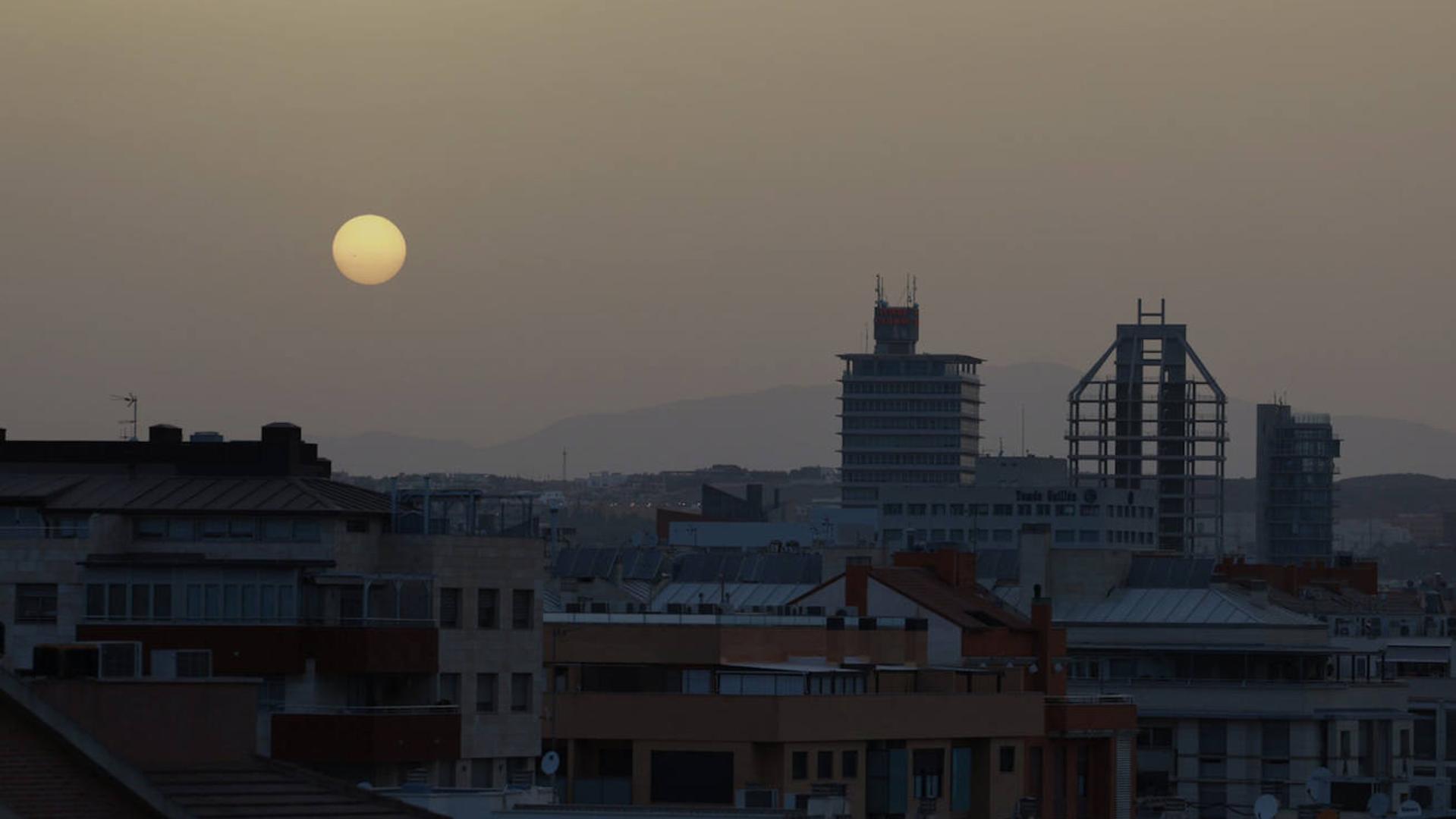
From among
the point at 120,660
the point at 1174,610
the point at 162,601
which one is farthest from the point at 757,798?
the point at 1174,610

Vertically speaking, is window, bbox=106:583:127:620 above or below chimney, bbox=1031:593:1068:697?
above

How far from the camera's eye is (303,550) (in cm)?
7869

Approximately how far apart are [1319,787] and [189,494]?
42409 mm

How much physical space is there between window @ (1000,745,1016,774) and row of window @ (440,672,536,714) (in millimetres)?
19084

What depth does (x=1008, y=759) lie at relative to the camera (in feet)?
313

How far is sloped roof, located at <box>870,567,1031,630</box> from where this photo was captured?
108062 mm

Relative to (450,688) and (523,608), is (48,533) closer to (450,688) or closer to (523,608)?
(450,688)

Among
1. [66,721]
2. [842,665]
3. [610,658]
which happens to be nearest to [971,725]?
[842,665]

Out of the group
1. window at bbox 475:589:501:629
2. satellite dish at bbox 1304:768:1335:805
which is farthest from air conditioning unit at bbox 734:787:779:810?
satellite dish at bbox 1304:768:1335:805

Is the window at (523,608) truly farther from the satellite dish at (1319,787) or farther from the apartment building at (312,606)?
the satellite dish at (1319,787)

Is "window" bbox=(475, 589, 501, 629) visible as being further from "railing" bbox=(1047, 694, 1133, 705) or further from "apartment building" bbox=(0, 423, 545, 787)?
"railing" bbox=(1047, 694, 1133, 705)

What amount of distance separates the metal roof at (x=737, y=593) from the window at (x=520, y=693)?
73472 millimetres

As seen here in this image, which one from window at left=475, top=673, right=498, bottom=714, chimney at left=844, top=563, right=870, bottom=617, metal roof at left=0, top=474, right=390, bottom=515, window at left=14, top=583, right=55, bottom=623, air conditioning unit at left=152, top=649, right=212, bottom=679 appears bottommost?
window at left=475, top=673, right=498, bottom=714

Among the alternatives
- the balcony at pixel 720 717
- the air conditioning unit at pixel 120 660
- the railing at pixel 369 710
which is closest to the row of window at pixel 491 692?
the railing at pixel 369 710
